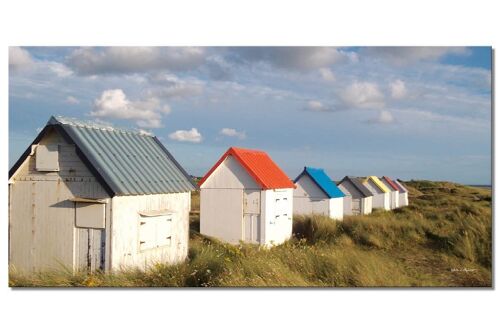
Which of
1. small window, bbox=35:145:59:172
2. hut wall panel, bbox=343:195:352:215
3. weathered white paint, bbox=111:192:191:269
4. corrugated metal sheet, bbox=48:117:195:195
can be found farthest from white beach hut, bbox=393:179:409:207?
small window, bbox=35:145:59:172

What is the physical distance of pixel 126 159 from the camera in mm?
11766

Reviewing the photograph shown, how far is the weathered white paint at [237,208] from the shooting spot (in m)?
16.9

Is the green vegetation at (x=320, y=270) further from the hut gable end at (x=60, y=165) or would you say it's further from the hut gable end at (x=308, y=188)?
the hut gable end at (x=308, y=188)

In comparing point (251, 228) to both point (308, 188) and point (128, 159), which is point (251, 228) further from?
point (308, 188)

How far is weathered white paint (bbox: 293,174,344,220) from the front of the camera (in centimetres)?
2344

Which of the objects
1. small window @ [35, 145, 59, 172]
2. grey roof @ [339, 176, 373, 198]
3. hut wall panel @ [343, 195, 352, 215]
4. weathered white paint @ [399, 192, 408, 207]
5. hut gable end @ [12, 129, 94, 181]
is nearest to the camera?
hut gable end @ [12, 129, 94, 181]

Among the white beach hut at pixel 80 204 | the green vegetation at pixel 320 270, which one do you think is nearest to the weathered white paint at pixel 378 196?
the green vegetation at pixel 320 270

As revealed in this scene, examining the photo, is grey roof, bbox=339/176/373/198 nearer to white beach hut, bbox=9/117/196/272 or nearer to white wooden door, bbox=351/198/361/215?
white wooden door, bbox=351/198/361/215

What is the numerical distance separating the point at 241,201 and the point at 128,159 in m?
5.94

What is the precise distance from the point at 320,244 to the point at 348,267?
5.50 meters

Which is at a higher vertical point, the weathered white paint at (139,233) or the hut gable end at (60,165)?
the hut gable end at (60,165)

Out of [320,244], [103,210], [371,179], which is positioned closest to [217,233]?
[320,244]

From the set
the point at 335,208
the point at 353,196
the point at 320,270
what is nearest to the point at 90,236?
the point at 320,270

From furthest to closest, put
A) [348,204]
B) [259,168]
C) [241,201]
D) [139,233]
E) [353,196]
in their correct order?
[353,196] → [348,204] → [259,168] → [241,201] → [139,233]
